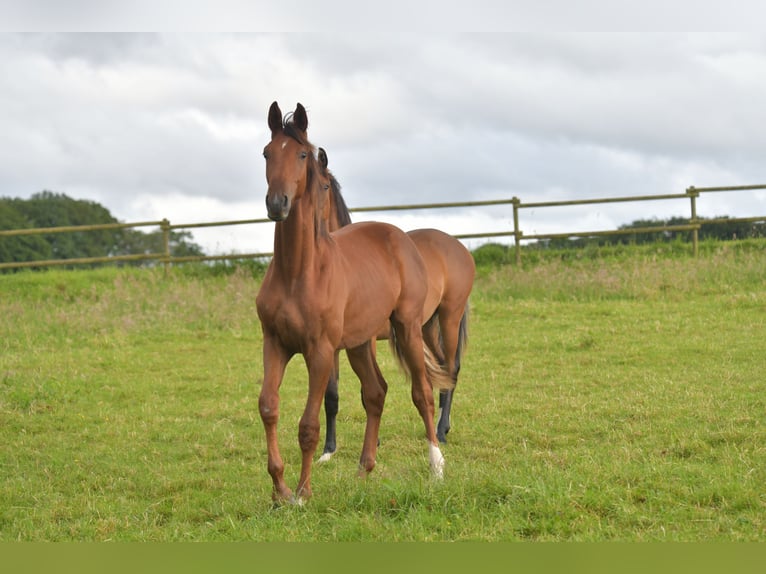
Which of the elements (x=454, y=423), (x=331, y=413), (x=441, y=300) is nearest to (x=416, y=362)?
(x=331, y=413)

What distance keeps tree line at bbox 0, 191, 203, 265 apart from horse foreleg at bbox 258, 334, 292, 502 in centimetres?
3578

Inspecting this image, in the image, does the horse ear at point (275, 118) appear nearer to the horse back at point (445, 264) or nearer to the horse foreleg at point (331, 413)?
the horse foreleg at point (331, 413)

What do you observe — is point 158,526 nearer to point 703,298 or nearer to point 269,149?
point 269,149

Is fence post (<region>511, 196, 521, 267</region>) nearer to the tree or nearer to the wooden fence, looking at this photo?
the wooden fence

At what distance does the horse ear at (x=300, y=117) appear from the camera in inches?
188

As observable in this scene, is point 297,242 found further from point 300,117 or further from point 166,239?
point 166,239

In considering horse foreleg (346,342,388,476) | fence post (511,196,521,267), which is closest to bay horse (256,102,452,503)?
horse foreleg (346,342,388,476)

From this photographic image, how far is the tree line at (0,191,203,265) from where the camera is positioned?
39031 millimetres

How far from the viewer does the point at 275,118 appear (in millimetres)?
4805

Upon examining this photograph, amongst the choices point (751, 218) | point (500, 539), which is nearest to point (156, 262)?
point (751, 218)

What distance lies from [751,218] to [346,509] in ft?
54.1

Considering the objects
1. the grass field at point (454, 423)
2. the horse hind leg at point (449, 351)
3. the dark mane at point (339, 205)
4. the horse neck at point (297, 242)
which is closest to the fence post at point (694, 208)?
the grass field at point (454, 423)

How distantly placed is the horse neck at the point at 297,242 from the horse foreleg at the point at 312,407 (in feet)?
1.60

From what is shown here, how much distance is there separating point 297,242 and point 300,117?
28.0 inches
